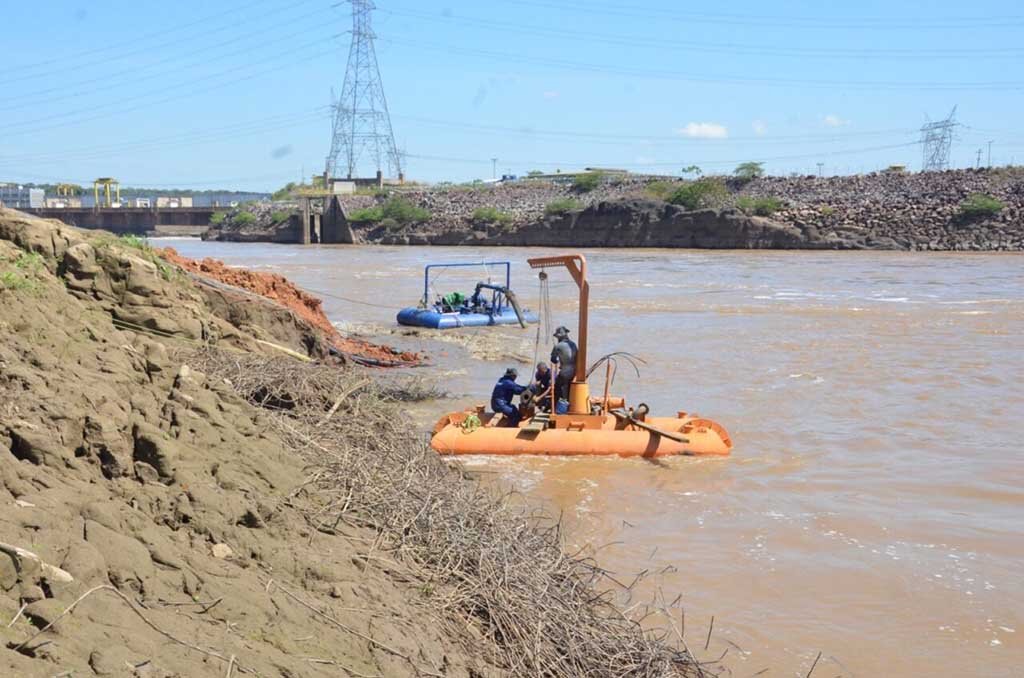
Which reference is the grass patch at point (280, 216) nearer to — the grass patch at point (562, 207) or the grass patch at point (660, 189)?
the grass patch at point (562, 207)

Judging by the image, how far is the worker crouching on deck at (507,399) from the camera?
11.2m

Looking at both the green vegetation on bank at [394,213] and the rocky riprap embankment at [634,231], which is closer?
the rocky riprap embankment at [634,231]

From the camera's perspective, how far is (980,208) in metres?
52.6

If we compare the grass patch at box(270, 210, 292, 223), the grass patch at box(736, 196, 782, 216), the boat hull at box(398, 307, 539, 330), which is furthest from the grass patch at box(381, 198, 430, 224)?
the boat hull at box(398, 307, 539, 330)

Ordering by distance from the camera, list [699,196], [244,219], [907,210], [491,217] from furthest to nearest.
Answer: [244,219]
[491,217]
[699,196]
[907,210]

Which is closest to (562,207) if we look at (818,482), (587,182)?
(587,182)

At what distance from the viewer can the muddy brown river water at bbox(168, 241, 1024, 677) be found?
22.0 feet

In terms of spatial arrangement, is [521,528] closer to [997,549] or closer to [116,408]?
[116,408]

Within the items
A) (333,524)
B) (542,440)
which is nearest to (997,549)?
(542,440)

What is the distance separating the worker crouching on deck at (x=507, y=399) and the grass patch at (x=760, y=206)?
48954 millimetres

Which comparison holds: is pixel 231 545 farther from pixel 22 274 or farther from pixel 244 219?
pixel 244 219

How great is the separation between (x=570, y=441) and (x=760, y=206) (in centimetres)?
5067

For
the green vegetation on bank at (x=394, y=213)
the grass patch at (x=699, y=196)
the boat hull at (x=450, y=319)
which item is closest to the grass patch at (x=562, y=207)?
the grass patch at (x=699, y=196)

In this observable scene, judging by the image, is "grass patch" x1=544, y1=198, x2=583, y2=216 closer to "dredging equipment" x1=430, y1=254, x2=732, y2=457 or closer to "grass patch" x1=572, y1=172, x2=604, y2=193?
"grass patch" x1=572, y1=172, x2=604, y2=193
